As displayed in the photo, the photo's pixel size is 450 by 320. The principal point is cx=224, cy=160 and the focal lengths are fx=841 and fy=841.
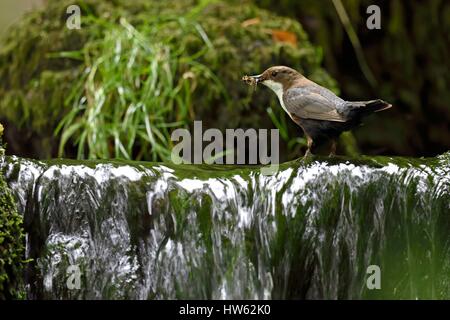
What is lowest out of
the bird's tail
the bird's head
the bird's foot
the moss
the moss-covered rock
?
the moss

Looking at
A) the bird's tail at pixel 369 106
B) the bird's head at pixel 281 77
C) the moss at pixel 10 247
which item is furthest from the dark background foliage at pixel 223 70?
the bird's tail at pixel 369 106

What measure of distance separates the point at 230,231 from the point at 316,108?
0.63 m

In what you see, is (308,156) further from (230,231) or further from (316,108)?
(230,231)

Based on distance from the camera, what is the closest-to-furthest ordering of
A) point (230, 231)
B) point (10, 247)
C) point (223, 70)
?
1. point (10, 247)
2. point (230, 231)
3. point (223, 70)

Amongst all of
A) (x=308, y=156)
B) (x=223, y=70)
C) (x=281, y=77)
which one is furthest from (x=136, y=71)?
(x=308, y=156)

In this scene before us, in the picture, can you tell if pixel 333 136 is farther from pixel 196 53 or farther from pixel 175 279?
pixel 196 53

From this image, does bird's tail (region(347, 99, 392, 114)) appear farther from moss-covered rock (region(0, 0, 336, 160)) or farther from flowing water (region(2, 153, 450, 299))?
moss-covered rock (region(0, 0, 336, 160))

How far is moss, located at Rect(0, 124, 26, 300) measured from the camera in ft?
10.4

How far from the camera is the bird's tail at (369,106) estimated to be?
10.4 feet

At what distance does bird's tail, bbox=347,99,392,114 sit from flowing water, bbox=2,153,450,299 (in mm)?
294

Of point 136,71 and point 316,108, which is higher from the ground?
point 136,71

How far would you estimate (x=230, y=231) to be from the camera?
3414 millimetres

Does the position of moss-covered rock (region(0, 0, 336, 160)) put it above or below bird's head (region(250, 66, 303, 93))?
above

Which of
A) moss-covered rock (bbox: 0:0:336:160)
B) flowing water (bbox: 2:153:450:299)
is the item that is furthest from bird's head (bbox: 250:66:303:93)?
moss-covered rock (bbox: 0:0:336:160)
